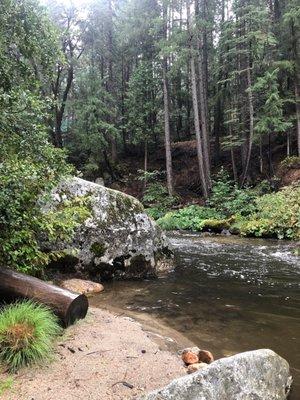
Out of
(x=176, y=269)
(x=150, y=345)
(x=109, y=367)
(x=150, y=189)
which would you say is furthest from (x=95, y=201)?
(x=150, y=189)

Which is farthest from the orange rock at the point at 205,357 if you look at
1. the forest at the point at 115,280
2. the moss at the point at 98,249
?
the moss at the point at 98,249

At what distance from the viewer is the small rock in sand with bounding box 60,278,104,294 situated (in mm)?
7121

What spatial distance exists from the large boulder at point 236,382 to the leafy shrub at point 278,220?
1092 centimetres

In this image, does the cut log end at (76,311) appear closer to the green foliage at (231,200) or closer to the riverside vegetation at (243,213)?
the riverside vegetation at (243,213)

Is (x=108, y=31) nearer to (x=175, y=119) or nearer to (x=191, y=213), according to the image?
(x=175, y=119)

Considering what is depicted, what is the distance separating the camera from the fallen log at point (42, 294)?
4.76 m

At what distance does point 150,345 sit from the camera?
15.5 ft

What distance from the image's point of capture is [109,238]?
8398mm

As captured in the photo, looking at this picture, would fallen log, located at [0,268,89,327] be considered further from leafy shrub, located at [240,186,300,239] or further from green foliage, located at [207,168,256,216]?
green foliage, located at [207,168,256,216]

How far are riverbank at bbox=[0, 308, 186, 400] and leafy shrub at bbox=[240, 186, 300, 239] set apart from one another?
416 inches

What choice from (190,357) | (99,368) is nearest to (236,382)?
(190,357)

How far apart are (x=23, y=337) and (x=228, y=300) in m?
4.02

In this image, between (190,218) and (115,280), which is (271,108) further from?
(115,280)

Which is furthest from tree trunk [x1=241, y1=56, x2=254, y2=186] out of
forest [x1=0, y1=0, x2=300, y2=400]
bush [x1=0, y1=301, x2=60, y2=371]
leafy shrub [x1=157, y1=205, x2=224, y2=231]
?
bush [x1=0, y1=301, x2=60, y2=371]
